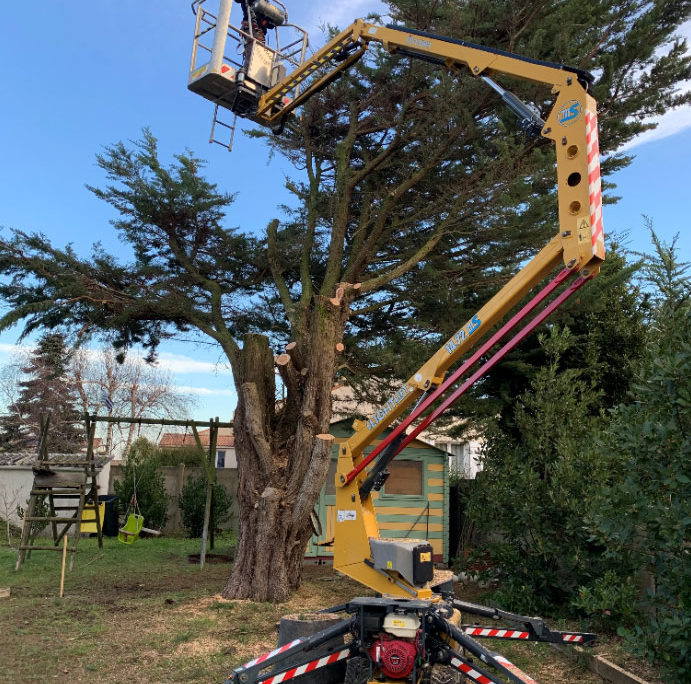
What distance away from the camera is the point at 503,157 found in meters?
8.31

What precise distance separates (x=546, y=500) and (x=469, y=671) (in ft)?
14.8

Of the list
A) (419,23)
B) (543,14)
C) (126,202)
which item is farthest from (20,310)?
(543,14)

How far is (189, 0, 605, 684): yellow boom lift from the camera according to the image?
4812 mm

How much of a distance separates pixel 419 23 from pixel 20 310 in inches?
294

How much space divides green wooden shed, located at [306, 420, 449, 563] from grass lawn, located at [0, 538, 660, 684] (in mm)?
1427

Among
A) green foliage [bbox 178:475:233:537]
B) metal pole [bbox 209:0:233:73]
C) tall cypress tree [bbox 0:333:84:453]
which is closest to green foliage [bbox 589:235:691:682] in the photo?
metal pole [bbox 209:0:233:73]

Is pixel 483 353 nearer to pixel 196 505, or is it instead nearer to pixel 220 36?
pixel 220 36

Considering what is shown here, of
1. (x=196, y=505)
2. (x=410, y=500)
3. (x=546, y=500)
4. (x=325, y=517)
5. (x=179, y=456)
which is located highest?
(x=179, y=456)

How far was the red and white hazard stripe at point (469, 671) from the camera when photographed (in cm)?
441

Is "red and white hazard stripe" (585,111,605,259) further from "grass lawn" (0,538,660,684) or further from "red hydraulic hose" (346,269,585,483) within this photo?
"grass lawn" (0,538,660,684)

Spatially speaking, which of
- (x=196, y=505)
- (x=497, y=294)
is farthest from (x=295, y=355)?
(x=196, y=505)

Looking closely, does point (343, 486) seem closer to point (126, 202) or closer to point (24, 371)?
point (126, 202)

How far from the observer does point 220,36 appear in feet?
31.5

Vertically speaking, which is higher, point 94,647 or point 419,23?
point 419,23
